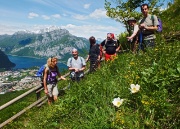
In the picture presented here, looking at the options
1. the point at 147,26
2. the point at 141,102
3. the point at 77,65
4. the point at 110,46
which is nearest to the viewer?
the point at 141,102

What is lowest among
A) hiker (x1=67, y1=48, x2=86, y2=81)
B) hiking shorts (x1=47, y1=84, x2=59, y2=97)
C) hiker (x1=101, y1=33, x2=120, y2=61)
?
hiking shorts (x1=47, y1=84, x2=59, y2=97)

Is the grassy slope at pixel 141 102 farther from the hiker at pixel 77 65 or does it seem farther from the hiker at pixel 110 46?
the hiker at pixel 110 46

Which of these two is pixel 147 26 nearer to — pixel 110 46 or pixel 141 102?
pixel 110 46

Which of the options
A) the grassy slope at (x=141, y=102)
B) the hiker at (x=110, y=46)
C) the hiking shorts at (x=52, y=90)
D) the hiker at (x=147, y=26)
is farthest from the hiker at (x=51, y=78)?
the grassy slope at (x=141, y=102)

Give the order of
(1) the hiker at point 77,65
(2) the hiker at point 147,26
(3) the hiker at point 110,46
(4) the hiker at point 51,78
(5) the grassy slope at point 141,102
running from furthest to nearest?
(3) the hiker at point 110,46 < (1) the hiker at point 77,65 < (4) the hiker at point 51,78 < (2) the hiker at point 147,26 < (5) the grassy slope at point 141,102

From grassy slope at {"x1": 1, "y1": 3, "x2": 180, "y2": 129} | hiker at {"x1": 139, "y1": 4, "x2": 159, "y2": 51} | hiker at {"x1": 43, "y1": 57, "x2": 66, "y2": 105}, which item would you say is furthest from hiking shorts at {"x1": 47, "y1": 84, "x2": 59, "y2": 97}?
grassy slope at {"x1": 1, "y1": 3, "x2": 180, "y2": 129}

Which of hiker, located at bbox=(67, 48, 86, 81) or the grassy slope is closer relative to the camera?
the grassy slope

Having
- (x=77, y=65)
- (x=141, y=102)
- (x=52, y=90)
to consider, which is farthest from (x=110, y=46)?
(x=141, y=102)

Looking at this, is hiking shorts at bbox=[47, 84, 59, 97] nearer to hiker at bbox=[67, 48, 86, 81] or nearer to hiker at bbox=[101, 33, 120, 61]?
hiker at bbox=[67, 48, 86, 81]

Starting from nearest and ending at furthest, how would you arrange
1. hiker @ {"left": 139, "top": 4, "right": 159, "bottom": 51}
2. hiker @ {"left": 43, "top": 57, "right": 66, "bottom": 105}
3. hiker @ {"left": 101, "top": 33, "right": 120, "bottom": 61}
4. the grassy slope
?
the grassy slope
hiker @ {"left": 139, "top": 4, "right": 159, "bottom": 51}
hiker @ {"left": 43, "top": 57, "right": 66, "bottom": 105}
hiker @ {"left": 101, "top": 33, "right": 120, "bottom": 61}

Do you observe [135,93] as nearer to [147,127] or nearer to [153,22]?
[147,127]

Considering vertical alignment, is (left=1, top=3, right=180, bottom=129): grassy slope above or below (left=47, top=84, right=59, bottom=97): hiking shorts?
above

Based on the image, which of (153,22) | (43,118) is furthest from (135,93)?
(153,22)

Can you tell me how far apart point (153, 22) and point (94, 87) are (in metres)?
3.32
